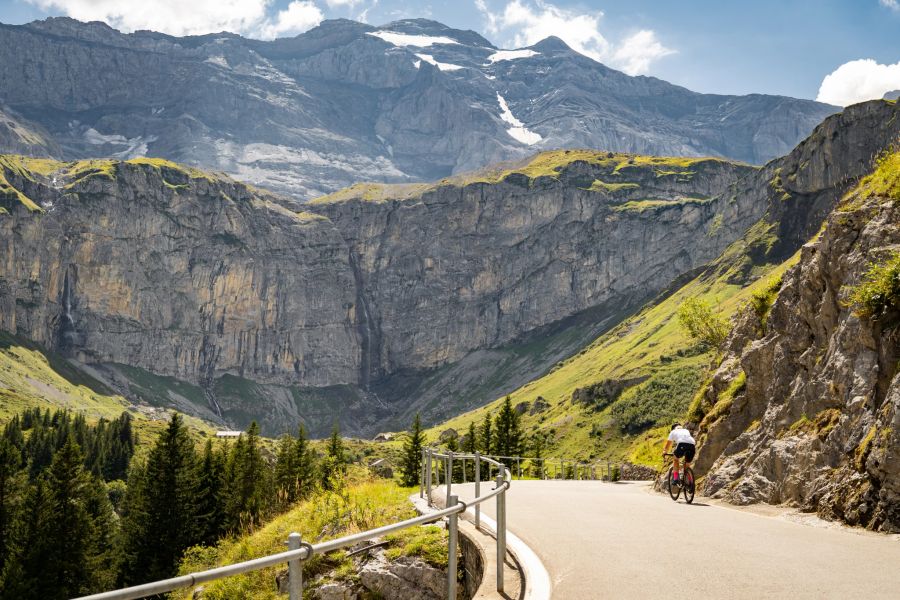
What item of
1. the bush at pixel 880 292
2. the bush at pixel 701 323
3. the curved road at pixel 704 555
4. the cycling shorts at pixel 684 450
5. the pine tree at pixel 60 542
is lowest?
the pine tree at pixel 60 542

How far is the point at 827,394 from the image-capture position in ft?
60.1

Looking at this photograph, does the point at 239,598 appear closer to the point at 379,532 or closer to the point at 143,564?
the point at 379,532

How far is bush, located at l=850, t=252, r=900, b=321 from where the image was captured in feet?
51.6

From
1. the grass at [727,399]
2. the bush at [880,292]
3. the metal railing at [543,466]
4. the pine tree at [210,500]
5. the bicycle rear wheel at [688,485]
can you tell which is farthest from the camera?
the pine tree at [210,500]

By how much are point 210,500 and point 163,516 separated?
251 inches

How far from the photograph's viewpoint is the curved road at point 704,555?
9.20m

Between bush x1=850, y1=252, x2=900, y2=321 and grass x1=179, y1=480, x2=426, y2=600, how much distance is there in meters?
10.8

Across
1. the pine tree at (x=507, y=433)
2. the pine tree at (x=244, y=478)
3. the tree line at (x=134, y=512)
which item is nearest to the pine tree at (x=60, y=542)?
the tree line at (x=134, y=512)

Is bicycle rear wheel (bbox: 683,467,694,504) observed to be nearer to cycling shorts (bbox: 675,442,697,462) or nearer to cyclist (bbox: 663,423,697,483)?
cyclist (bbox: 663,423,697,483)

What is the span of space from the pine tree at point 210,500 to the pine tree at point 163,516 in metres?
1.19

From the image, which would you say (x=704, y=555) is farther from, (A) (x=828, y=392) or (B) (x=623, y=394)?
(B) (x=623, y=394)

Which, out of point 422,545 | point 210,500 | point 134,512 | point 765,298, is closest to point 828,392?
point 422,545

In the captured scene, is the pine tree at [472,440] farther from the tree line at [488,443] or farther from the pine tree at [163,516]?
the pine tree at [163,516]

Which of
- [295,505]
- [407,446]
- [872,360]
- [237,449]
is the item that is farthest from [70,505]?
[872,360]
